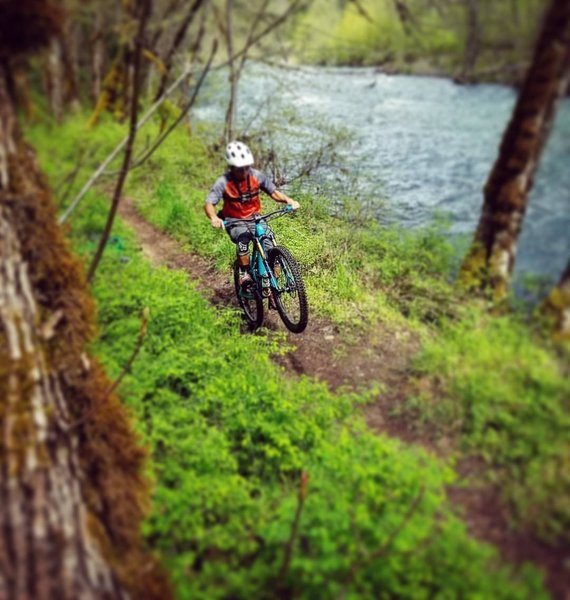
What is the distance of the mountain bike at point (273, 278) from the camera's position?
514cm

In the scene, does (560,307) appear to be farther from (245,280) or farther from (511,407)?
(245,280)

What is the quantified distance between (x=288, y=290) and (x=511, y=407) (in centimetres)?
252

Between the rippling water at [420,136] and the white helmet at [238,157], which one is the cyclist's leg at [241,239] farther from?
the rippling water at [420,136]

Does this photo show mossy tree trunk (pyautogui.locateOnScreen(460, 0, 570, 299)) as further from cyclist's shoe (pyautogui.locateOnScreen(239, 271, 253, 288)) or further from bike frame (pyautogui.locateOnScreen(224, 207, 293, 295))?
cyclist's shoe (pyautogui.locateOnScreen(239, 271, 253, 288))

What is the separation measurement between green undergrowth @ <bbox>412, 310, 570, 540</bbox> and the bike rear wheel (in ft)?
6.59

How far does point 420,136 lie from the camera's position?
7.38 meters

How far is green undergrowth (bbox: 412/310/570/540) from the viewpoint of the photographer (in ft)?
11.0

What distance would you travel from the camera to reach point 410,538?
3.22 m

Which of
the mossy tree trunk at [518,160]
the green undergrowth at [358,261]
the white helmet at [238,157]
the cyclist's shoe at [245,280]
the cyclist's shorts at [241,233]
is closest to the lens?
the mossy tree trunk at [518,160]

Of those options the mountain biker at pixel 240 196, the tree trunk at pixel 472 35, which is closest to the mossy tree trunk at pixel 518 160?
the tree trunk at pixel 472 35

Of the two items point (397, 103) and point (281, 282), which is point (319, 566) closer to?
point (281, 282)

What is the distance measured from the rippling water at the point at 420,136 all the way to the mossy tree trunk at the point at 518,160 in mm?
109

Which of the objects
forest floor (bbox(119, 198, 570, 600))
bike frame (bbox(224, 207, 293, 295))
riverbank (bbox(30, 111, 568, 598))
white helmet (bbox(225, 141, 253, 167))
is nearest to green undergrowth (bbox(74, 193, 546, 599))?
riverbank (bbox(30, 111, 568, 598))

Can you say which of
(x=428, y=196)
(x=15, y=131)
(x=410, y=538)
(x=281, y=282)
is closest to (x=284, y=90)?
(x=428, y=196)
